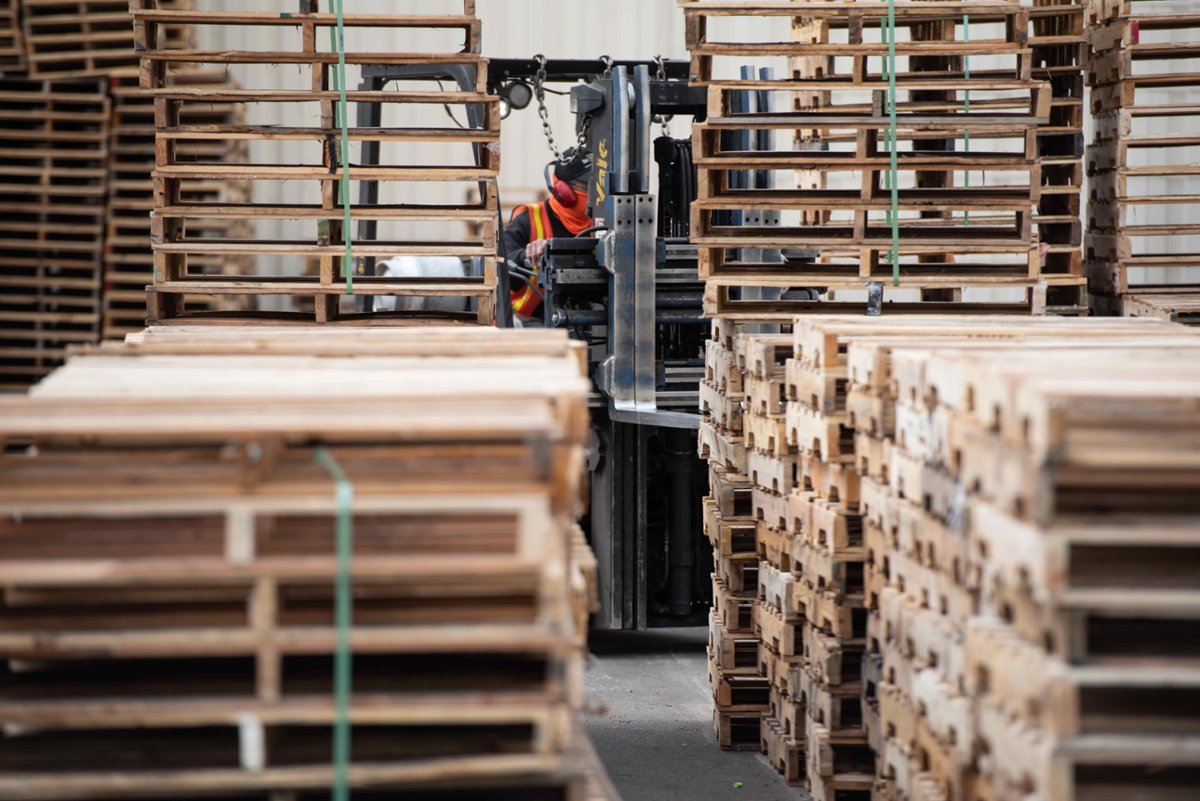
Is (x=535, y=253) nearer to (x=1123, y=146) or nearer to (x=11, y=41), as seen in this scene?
(x=1123, y=146)

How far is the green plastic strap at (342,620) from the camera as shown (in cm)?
312

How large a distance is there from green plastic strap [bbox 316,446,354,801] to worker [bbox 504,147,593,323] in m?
5.36

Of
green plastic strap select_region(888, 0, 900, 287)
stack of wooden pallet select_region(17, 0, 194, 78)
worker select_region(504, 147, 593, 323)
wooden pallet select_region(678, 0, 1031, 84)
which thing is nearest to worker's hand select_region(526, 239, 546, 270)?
worker select_region(504, 147, 593, 323)

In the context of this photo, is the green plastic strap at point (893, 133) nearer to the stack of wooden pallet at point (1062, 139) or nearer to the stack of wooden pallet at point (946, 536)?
the stack of wooden pallet at point (946, 536)

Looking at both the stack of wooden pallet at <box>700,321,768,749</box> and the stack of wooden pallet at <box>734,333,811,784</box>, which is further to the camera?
the stack of wooden pallet at <box>700,321,768,749</box>

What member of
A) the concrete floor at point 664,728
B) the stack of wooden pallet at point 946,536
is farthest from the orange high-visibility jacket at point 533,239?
the stack of wooden pallet at point 946,536

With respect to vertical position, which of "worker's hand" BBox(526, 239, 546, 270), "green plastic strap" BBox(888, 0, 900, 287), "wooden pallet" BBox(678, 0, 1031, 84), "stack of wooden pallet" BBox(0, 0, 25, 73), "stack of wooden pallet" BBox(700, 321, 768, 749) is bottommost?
A: "stack of wooden pallet" BBox(700, 321, 768, 749)

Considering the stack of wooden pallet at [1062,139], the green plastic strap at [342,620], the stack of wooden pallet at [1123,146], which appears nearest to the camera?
the green plastic strap at [342,620]

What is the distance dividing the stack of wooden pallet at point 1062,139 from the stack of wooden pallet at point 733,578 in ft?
8.34

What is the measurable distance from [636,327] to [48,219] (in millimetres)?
7170

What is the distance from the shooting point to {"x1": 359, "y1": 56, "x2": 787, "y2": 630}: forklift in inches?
296

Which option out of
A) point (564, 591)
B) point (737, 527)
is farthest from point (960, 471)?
point (737, 527)

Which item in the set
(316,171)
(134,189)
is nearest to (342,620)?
(316,171)

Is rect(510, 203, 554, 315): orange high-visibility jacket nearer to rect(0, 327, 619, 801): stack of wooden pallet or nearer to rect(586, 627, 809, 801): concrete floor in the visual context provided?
rect(586, 627, 809, 801): concrete floor
